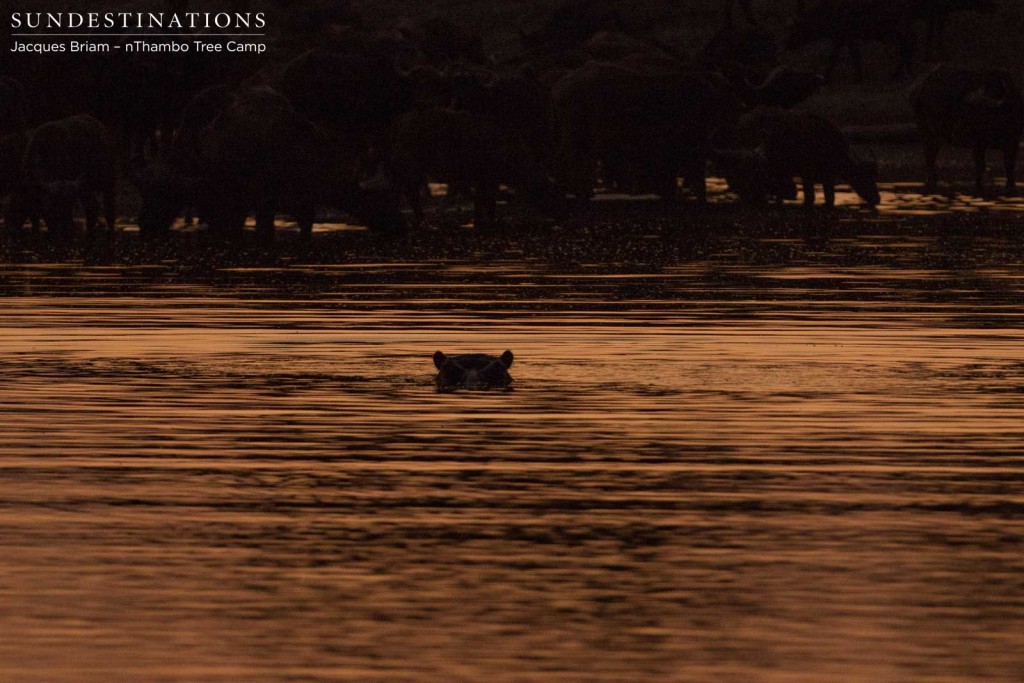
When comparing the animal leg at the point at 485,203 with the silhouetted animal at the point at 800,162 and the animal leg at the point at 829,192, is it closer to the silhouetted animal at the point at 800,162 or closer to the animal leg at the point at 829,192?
the silhouetted animal at the point at 800,162

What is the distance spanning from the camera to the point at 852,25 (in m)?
59.8

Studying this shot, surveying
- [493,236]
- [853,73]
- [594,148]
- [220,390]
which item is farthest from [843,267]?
[853,73]

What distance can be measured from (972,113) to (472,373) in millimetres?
26157

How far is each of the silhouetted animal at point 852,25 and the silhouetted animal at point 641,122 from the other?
22275 mm

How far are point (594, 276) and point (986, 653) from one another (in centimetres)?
1550

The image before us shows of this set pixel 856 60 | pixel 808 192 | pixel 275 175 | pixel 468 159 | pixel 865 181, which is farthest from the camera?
pixel 856 60

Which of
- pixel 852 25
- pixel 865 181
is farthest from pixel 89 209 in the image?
pixel 852 25

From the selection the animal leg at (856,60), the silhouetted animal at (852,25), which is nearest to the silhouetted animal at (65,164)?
the silhouetted animal at (852,25)

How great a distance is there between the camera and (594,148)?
37906 mm

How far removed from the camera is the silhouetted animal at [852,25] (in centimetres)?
5978

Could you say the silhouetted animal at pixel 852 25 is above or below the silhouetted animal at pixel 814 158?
above

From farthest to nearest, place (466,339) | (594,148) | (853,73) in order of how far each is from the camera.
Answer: (853,73), (594,148), (466,339)

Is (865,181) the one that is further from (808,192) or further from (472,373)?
(472,373)

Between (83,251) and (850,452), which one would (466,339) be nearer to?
(850,452)
